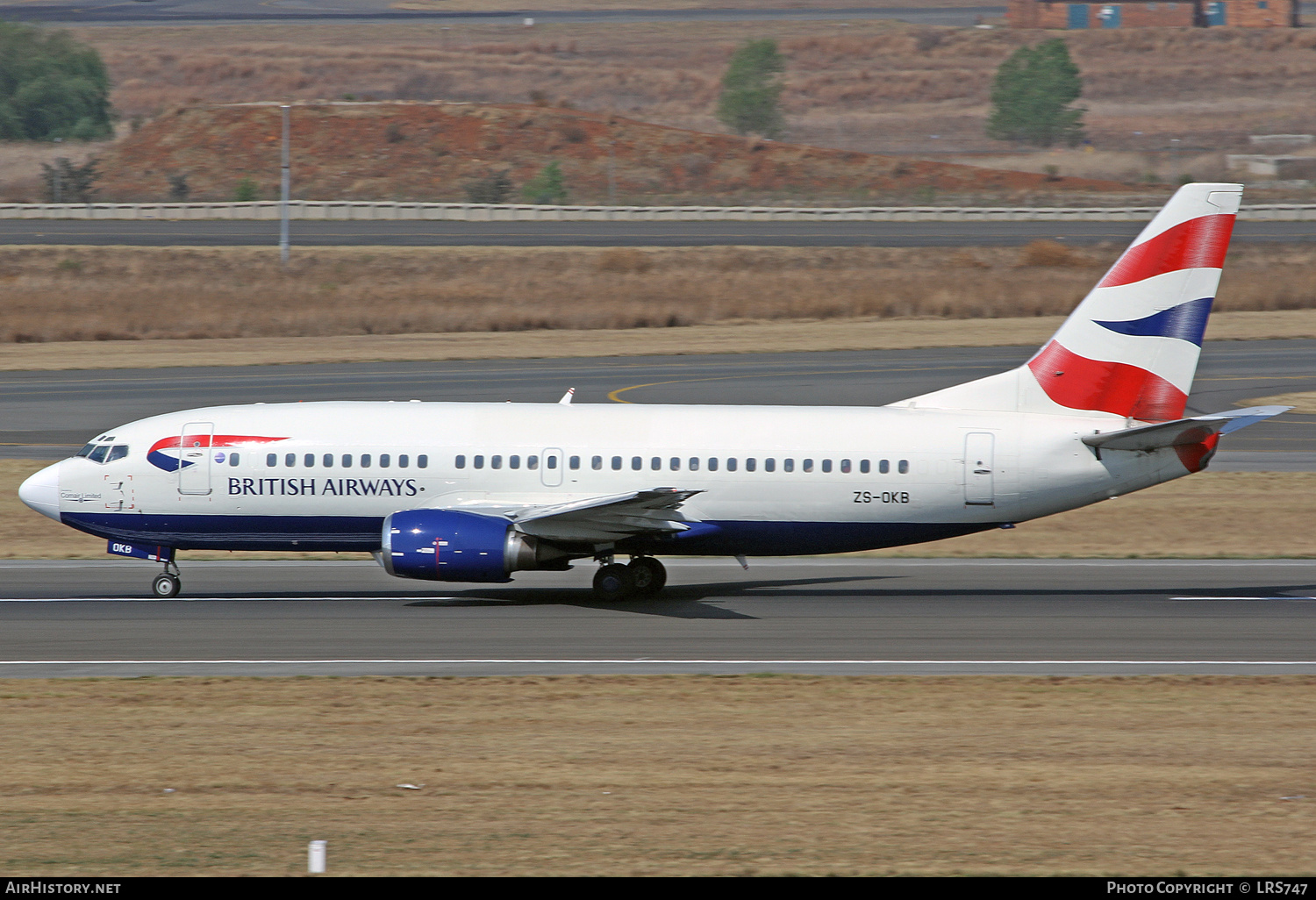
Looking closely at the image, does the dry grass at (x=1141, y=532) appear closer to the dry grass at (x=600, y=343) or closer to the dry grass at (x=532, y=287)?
the dry grass at (x=600, y=343)

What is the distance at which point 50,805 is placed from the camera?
15984mm

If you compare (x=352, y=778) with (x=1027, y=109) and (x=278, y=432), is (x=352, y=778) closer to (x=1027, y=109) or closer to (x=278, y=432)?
(x=278, y=432)

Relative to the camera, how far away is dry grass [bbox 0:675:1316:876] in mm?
14234

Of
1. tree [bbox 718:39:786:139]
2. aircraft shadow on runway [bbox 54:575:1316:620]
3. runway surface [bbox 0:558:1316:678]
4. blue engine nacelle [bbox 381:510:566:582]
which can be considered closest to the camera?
runway surface [bbox 0:558:1316:678]

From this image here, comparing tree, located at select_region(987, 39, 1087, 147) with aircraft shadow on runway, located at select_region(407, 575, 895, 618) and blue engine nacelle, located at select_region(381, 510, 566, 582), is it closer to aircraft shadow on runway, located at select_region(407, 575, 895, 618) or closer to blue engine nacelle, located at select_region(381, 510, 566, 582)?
aircraft shadow on runway, located at select_region(407, 575, 895, 618)

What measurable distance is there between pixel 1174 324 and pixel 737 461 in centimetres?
879

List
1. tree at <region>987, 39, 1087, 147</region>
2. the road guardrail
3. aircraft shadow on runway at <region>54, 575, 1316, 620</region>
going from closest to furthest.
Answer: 1. aircraft shadow on runway at <region>54, 575, 1316, 620</region>
2. the road guardrail
3. tree at <region>987, 39, 1087, 147</region>

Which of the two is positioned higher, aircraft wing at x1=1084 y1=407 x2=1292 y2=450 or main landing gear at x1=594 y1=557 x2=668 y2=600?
aircraft wing at x1=1084 y1=407 x2=1292 y2=450

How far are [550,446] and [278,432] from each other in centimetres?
527

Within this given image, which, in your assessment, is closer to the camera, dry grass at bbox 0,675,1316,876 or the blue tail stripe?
dry grass at bbox 0,675,1316,876

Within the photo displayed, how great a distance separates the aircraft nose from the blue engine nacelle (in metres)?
7.16

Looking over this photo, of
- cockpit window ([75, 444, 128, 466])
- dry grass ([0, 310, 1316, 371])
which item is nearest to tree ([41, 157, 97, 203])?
dry grass ([0, 310, 1316, 371])

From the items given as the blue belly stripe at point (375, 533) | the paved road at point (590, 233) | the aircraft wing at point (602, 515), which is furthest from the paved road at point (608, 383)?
the paved road at point (590, 233)

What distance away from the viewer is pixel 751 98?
182m
